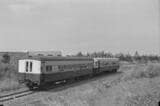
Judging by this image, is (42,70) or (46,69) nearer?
(42,70)

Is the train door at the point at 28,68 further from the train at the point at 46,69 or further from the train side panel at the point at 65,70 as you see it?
the train side panel at the point at 65,70

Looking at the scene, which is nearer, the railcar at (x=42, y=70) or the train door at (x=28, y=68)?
the railcar at (x=42, y=70)

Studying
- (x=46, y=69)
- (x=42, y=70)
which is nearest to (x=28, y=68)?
(x=42, y=70)

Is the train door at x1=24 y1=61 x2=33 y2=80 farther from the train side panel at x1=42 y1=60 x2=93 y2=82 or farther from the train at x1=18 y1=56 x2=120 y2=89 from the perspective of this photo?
the train side panel at x1=42 y1=60 x2=93 y2=82

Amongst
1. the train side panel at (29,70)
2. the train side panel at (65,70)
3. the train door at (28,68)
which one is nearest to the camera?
the train side panel at (29,70)

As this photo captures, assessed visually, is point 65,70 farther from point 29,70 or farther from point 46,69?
point 29,70

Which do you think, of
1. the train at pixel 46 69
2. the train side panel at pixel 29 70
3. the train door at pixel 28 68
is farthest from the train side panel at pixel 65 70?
the train door at pixel 28 68

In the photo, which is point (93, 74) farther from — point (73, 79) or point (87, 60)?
point (73, 79)

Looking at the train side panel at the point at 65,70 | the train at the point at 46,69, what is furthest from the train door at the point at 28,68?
the train side panel at the point at 65,70

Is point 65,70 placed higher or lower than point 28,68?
lower

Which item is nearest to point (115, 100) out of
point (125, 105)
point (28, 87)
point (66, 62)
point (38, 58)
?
point (125, 105)

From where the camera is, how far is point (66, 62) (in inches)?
943

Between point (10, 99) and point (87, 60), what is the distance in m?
17.8

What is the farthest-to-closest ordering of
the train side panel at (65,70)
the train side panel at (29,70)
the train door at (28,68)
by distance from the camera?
the train side panel at (65,70), the train door at (28,68), the train side panel at (29,70)
